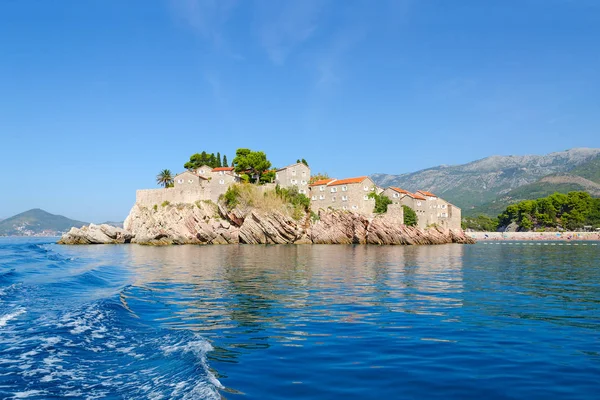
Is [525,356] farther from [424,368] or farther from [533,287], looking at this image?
[533,287]

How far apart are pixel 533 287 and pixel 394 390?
690 inches

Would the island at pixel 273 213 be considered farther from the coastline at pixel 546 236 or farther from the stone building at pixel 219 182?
the coastline at pixel 546 236

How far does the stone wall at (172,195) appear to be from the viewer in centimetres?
8512

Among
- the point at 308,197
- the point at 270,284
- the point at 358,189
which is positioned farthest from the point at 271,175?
the point at 270,284

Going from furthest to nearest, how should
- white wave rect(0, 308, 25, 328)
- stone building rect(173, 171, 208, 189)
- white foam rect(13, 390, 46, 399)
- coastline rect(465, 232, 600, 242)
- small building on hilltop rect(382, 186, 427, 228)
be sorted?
coastline rect(465, 232, 600, 242)
stone building rect(173, 171, 208, 189)
small building on hilltop rect(382, 186, 427, 228)
white wave rect(0, 308, 25, 328)
white foam rect(13, 390, 46, 399)

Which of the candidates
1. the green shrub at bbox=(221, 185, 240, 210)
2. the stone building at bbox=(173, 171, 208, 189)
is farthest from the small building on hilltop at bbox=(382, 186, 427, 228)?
the stone building at bbox=(173, 171, 208, 189)

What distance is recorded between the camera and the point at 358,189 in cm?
7962

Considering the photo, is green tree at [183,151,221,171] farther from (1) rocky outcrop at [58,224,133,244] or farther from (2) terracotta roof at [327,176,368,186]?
(2) terracotta roof at [327,176,368,186]

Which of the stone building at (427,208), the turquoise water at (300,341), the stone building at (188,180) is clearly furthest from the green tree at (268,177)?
the turquoise water at (300,341)

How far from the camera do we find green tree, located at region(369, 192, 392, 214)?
79.8m

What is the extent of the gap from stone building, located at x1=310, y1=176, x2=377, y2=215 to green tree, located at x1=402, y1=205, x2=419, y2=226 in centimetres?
618

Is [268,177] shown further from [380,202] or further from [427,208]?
[427,208]

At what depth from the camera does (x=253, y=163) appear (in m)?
90.0

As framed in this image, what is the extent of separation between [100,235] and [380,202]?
5390 centimetres
